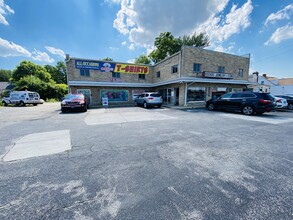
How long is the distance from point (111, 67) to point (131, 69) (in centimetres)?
274

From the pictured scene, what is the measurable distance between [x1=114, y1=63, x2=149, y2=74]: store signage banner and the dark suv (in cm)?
1134

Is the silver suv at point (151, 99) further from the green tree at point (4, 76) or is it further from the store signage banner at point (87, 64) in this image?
the green tree at point (4, 76)

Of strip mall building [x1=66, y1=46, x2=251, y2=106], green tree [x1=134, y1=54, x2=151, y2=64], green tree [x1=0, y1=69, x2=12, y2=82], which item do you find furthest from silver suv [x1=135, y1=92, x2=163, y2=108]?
green tree [x1=0, y1=69, x2=12, y2=82]

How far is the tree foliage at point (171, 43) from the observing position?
25.9m

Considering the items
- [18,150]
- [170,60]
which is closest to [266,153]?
Result: [18,150]

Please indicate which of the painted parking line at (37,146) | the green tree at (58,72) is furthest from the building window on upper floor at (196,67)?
the green tree at (58,72)

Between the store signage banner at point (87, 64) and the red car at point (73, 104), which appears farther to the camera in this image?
the store signage banner at point (87, 64)

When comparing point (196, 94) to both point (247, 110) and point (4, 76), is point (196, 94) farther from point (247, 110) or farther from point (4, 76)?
point (4, 76)

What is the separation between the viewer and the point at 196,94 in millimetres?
14992

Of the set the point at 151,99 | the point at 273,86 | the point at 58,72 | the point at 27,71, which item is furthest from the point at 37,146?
the point at 58,72

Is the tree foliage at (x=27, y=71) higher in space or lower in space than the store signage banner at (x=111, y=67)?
higher

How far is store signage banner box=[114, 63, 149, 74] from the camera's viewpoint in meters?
17.6

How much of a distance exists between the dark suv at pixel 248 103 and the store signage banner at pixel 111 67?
1152 centimetres

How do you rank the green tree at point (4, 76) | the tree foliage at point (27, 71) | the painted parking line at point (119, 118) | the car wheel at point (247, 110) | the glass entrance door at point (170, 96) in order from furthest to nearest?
the green tree at point (4, 76), the tree foliage at point (27, 71), the glass entrance door at point (170, 96), the car wheel at point (247, 110), the painted parking line at point (119, 118)
